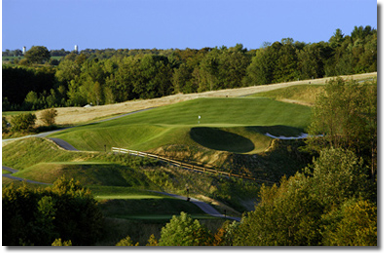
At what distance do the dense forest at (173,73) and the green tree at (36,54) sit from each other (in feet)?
13.0

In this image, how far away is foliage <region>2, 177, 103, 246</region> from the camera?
59.8 feet

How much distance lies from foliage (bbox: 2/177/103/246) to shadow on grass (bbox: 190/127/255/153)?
26971 millimetres

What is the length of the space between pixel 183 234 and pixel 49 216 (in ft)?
20.4

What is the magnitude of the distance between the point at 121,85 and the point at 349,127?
276 feet

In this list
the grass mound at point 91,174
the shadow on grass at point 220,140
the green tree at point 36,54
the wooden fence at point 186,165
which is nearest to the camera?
the grass mound at point 91,174

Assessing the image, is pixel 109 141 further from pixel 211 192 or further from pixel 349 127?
pixel 349 127

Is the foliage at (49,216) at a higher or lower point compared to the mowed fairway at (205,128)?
lower

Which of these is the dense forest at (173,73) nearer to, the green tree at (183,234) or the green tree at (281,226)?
the green tree at (281,226)

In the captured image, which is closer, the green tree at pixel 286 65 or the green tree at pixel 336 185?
the green tree at pixel 336 185

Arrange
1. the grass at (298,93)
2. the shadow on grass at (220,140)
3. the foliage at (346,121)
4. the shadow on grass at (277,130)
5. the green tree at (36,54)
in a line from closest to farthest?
the foliage at (346,121), the shadow on grass at (220,140), the shadow on grass at (277,130), the grass at (298,93), the green tree at (36,54)

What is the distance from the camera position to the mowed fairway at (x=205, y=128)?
50750 millimetres

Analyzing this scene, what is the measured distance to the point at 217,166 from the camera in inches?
1734

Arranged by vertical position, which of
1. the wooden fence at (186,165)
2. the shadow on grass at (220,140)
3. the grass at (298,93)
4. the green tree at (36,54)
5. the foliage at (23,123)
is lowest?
the wooden fence at (186,165)

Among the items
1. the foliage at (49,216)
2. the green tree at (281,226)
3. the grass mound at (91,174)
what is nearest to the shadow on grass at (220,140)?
the grass mound at (91,174)
